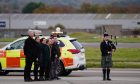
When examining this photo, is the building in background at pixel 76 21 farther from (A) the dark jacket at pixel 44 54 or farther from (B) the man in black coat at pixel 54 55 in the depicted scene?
(A) the dark jacket at pixel 44 54

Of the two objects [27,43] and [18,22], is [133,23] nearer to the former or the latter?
[18,22]

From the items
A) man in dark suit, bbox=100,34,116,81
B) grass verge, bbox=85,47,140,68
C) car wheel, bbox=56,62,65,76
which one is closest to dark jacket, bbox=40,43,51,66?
man in dark suit, bbox=100,34,116,81

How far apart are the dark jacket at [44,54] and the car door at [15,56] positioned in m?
2.55

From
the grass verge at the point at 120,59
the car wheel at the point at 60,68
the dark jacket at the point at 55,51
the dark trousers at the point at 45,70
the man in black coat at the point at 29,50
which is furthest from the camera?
the grass verge at the point at 120,59

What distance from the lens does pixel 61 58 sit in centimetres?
2388

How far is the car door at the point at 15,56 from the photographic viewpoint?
2402 centimetres

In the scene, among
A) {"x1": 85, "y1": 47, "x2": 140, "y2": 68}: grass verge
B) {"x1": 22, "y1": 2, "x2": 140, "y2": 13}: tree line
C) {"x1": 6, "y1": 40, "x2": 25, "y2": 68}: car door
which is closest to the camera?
{"x1": 6, "y1": 40, "x2": 25, "y2": 68}: car door

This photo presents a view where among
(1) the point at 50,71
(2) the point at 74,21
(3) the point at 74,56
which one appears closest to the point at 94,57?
(3) the point at 74,56

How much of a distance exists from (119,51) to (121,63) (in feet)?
26.8

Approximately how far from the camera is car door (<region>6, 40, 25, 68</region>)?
24.0 m

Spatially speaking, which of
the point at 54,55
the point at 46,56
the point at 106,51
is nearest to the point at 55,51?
the point at 54,55

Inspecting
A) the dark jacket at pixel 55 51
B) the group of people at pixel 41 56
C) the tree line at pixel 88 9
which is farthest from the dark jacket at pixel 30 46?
the tree line at pixel 88 9

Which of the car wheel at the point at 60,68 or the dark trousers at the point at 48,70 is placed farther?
the car wheel at the point at 60,68

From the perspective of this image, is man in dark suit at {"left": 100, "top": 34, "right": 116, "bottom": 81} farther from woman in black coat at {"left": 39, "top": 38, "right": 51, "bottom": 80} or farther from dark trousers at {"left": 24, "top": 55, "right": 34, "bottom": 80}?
dark trousers at {"left": 24, "top": 55, "right": 34, "bottom": 80}
